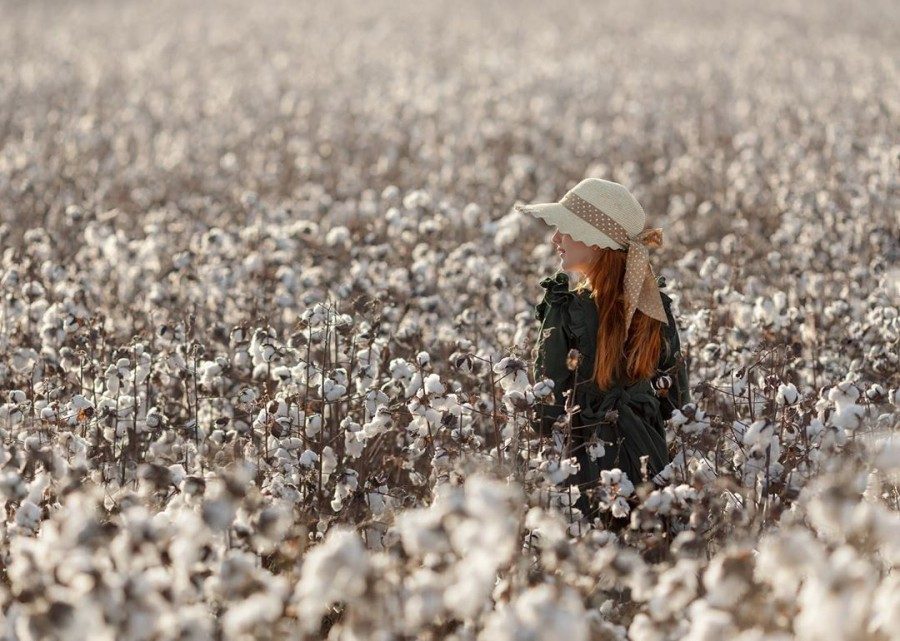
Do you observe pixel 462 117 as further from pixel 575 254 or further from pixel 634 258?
pixel 634 258

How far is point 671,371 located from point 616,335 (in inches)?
10.1

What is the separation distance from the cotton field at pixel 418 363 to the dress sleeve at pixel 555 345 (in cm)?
14

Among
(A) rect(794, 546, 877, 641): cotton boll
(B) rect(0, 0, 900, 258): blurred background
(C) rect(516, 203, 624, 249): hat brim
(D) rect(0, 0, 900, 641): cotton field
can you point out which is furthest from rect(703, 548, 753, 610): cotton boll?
(B) rect(0, 0, 900, 258): blurred background

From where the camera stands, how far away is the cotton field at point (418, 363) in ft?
8.69

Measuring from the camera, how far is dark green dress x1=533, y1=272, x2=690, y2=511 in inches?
177

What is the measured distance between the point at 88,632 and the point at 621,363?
256 centimetres

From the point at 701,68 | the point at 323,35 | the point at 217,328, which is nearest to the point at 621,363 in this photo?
the point at 217,328

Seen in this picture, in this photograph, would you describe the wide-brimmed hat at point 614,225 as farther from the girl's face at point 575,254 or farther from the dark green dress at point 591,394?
the dark green dress at point 591,394

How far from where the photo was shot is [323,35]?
28.0 meters

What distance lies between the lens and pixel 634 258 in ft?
14.9

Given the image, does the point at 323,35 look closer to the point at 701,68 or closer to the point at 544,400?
the point at 701,68

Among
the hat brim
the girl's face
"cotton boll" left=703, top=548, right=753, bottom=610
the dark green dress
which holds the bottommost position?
the dark green dress

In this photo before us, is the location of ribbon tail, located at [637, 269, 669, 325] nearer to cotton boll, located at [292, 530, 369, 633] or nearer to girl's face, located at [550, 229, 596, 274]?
girl's face, located at [550, 229, 596, 274]

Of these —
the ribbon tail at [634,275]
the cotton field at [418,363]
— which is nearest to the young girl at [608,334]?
the ribbon tail at [634,275]
